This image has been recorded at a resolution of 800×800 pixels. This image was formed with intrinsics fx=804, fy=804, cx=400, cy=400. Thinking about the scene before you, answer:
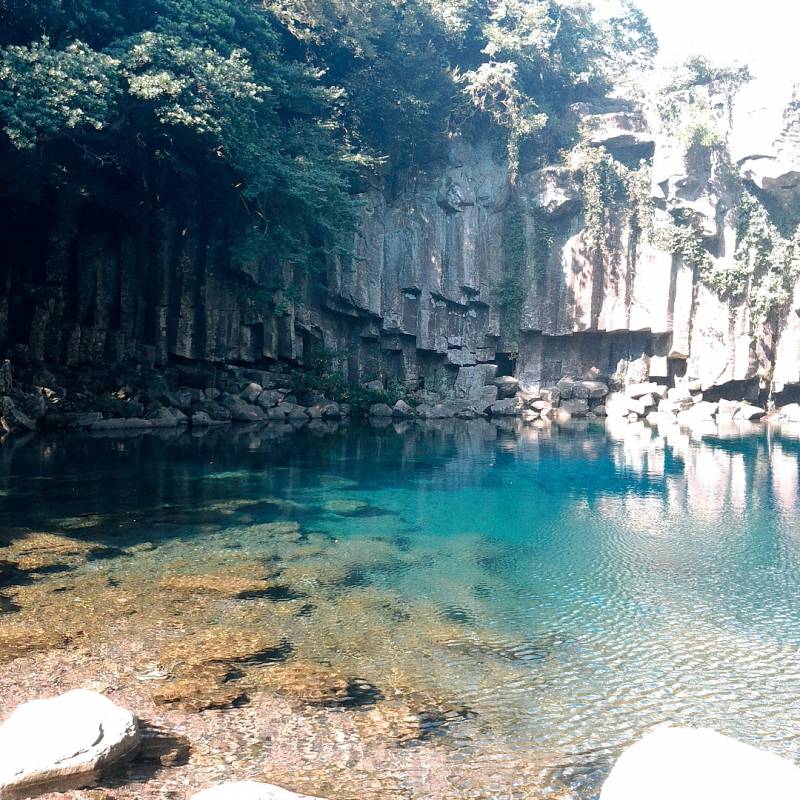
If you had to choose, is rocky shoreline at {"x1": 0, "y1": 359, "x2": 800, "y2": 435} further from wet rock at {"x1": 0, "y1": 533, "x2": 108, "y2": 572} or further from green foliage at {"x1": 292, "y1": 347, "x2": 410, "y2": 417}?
wet rock at {"x1": 0, "y1": 533, "x2": 108, "y2": 572}

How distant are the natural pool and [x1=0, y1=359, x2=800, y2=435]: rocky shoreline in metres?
7.21

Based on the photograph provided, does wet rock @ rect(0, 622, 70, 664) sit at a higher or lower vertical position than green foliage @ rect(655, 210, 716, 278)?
lower

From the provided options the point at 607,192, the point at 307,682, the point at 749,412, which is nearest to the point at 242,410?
the point at 607,192

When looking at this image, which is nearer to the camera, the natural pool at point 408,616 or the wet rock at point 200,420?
the natural pool at point 408,616

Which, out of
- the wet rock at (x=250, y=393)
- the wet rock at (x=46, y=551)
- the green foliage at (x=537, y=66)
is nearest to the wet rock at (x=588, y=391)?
the green foliage at (x=537, y=66)

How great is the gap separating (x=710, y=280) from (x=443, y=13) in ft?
48.8

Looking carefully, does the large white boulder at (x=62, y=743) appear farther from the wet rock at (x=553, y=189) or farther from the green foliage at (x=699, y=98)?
the green foliage at (x=699, y=98)

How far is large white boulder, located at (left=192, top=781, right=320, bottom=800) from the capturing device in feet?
11.6

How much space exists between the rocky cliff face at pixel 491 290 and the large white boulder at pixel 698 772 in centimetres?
2397

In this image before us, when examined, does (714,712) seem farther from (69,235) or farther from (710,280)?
(710,280)

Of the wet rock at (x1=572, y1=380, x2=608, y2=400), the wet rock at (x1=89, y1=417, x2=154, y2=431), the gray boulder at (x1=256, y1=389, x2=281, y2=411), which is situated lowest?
the wet rock at (x1=89, y1=417, x2=154, y2=431)

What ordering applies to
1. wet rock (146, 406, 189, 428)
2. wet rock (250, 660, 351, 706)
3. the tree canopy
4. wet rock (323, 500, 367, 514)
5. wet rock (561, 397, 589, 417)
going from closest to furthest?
wet rock (250, 660, 351, 706) → wet rock (323, 500, 367, 514) → the tree canopy → wet rock (146, 406, 189, 428) → wet rock (561, 397, 589, 417)

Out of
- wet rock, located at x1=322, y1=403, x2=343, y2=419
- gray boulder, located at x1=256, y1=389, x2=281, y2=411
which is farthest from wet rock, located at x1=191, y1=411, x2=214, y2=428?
wet rock, located at x1=322, y1=403, x2=343, y2=419

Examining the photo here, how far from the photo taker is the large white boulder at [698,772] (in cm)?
344
